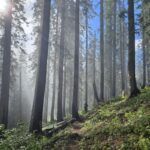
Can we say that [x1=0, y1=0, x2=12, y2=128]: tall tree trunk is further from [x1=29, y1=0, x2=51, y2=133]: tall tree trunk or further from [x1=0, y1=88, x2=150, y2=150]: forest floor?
[x1=0, y1=88, x2=150, y2=150]: forest floor

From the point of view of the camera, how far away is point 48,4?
1509cm

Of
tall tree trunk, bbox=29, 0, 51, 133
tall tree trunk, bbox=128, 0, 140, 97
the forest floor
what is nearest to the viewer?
the forest floor

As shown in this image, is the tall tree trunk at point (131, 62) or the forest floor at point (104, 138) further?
the tall tree trunk at point (131, 62)

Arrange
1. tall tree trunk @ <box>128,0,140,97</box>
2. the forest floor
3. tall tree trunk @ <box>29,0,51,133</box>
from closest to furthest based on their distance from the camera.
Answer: the forest floor
tall tree trunk @ <box>29,0,51,133</box>
tall tree trunk @ <box>128,0,140,97</box>

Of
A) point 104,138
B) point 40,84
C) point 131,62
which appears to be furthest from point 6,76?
point 104,138

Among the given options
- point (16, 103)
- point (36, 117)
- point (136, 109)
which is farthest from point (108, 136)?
point (16, 103)

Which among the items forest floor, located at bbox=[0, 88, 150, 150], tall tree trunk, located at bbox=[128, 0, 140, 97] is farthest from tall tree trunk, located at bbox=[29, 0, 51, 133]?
tall tree trunk, located at bbox=[128, 0, 140, 97]

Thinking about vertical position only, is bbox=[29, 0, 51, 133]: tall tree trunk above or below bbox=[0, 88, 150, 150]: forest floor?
above

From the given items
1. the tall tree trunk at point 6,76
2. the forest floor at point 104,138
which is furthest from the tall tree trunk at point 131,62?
the tall tree trunk at point 6,76

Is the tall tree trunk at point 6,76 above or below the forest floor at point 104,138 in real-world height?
above

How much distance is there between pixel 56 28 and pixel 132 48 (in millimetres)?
17018

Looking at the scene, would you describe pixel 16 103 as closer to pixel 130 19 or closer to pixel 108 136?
pixel 130 19

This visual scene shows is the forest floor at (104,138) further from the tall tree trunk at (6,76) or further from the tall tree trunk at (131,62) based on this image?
the tall tree trunk at (6,76)

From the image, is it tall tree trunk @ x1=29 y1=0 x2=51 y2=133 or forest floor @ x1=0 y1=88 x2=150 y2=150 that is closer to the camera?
forest floor @ x1=0 y1=88 x2=150 y2=150
